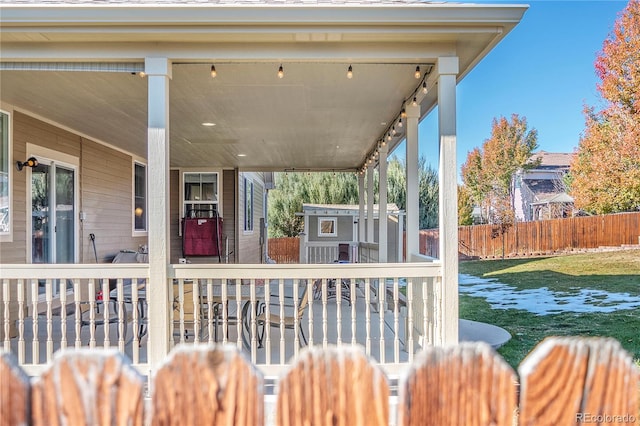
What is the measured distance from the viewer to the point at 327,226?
1484 cm

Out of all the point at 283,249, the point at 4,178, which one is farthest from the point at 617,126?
the point at 4,178

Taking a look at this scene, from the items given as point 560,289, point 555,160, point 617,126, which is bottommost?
point 560,289

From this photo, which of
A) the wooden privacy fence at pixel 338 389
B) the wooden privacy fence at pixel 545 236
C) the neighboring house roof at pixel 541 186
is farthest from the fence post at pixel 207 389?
the neighboring house roof at pixel 541 186

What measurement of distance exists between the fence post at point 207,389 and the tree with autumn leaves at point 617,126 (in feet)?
52.0

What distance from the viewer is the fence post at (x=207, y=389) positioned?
74 centimetres

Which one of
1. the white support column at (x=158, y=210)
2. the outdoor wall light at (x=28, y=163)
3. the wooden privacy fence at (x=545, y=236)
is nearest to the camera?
the white support column at (x=158, y=210)

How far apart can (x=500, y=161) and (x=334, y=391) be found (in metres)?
22.2

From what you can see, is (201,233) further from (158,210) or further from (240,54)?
(240,54)

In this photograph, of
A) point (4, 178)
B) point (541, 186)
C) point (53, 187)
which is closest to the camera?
point (4, 178)

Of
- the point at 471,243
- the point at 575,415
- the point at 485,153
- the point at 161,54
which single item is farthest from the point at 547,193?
the point at 575,415

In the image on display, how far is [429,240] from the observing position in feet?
60.6

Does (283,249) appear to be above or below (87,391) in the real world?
below

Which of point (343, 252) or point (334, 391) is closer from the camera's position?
point (334, 391)

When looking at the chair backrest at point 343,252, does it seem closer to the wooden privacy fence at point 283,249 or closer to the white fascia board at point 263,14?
the white fascia board at point 263,14
